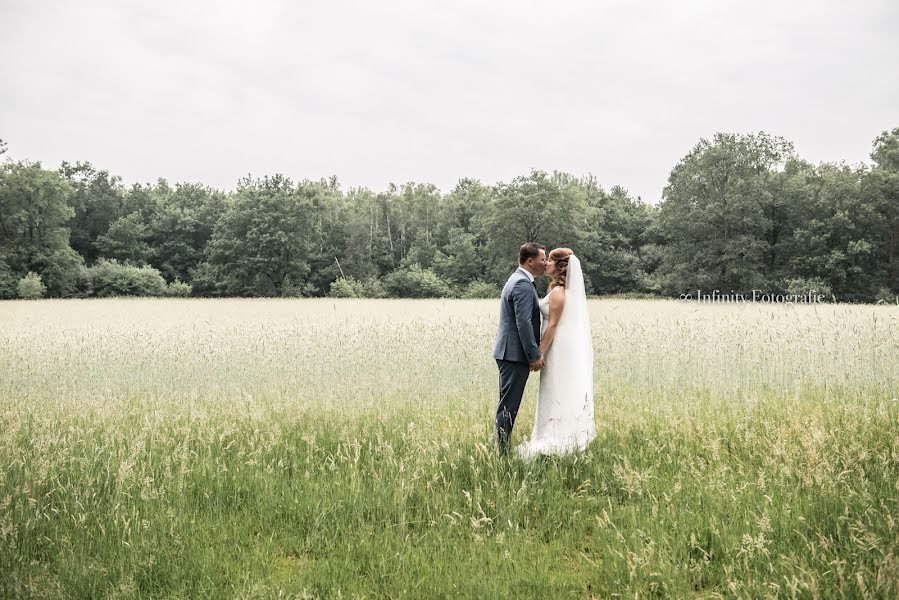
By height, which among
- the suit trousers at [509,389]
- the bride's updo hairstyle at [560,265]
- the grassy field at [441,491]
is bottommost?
the grassy field at [441,491]

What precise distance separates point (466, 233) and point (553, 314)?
6441 cm

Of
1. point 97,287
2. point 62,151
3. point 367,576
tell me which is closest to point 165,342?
point 367,576

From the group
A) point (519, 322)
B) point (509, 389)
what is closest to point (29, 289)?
point (509, 389)

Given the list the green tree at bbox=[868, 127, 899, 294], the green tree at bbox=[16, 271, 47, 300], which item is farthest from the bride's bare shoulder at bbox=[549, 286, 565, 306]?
the green tree at bbox=[16, 271, 47, 300]

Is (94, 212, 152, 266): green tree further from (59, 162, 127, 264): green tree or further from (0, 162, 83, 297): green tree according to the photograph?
(0, 162, 83, 297): green tree

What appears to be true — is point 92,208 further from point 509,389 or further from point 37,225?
point 509,389

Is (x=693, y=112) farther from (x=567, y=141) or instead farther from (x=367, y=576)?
(x=367, y=576)

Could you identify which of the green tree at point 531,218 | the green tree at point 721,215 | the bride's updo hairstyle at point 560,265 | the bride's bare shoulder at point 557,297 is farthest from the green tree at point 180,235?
the bride's bare shoulder at point 557,297

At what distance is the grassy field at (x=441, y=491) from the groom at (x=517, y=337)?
17.0 inches

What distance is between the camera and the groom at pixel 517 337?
6035mm

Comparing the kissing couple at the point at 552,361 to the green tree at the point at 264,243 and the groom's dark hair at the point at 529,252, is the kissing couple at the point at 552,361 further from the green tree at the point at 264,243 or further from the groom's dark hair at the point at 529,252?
the green tree at the point at 264,243

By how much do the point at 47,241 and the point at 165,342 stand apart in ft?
175

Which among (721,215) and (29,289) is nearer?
(29,289)

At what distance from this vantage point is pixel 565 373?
6.25 meters
